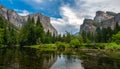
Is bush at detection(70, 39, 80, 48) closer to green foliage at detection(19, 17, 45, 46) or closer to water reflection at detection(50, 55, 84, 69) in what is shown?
green foliage at detection(19, 17, 45, 46)

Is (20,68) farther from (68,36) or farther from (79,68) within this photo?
(68,36)

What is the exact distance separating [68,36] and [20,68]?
136 meters

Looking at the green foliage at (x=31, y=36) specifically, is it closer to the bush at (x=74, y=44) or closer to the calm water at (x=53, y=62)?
the bush at (x=74, y=44)

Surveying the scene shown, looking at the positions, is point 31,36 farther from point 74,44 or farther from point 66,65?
point 66,65

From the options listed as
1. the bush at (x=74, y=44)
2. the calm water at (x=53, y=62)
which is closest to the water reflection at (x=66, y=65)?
the calm water at (x=53, y=62)

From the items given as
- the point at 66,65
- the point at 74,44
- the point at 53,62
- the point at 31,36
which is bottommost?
the point at 66,65

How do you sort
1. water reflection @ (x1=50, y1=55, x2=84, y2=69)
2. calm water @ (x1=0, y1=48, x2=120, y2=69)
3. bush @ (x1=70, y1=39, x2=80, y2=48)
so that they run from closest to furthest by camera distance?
calm water @ (x1=0, y1=48, x2=120, y2=69) → water reflection @ (x1=50, y1=55, x2=84, y2=69) → bush @ (x1=70, y1=39, x2=80, y2=48)

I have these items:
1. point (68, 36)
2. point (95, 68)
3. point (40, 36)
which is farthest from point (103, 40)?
point (95, 68)

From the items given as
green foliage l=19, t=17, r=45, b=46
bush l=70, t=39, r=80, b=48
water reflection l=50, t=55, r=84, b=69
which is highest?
green foliage l=19, t=17, r=45, b=46

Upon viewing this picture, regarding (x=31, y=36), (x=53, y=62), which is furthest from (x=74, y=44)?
(x=53, y=62)

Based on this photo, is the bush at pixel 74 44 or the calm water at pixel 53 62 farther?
the bush at pixel 74 44

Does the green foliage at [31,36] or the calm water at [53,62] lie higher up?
the green foliage at [31,36]

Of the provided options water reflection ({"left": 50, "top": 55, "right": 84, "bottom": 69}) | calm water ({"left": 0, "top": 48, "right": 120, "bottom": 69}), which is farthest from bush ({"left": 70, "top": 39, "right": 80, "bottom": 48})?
water reflection ({"left": 50, "top": 55, "right": 84, "bottom": 69})

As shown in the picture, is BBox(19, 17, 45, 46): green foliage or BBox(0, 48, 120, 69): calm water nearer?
BBox(0, 48, 120, 69): calm water
